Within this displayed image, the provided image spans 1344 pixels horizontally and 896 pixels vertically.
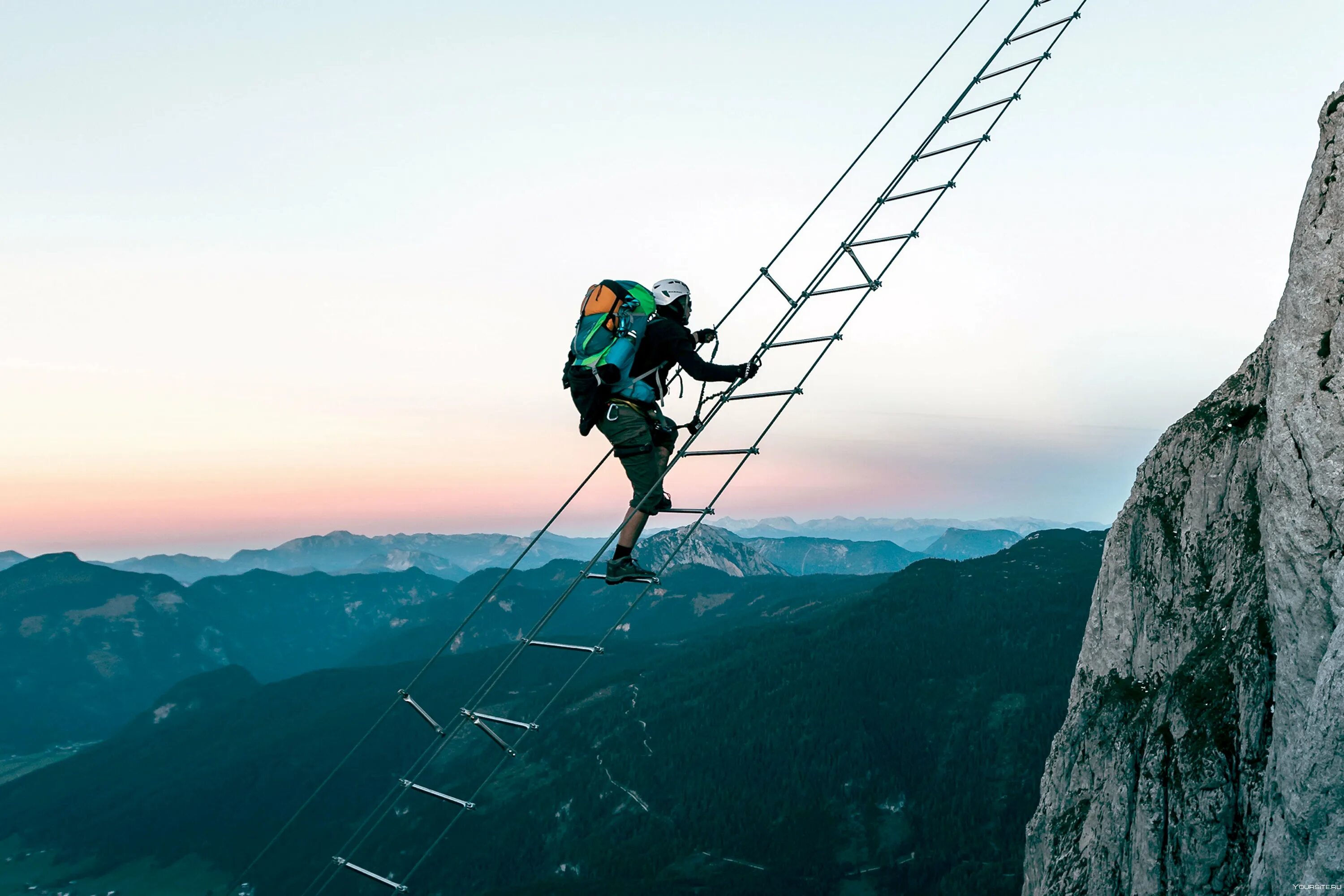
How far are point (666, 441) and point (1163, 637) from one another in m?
23.2

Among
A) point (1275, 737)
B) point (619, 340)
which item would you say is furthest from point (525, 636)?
point (1275, 737)

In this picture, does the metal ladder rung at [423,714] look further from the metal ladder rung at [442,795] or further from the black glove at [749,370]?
the black glove at [749,370]

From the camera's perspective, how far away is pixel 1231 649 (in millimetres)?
24641

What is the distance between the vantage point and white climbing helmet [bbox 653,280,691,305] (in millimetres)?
17438

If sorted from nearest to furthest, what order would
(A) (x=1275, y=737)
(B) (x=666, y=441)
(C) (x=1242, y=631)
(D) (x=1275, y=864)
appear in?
(D) (x=1275, y=864) → (B) (x=666, y=441) → (A) (x=1275, y=737) → (C) (x=1242, y=631)

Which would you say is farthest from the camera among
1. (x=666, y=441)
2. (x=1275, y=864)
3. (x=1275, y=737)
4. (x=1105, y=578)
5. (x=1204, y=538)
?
(x=1105, y=578)

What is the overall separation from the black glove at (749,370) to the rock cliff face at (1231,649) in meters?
10.9

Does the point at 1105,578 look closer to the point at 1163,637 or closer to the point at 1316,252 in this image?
the point at 1163,637

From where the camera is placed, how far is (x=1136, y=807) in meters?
27.5

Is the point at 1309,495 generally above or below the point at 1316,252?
below

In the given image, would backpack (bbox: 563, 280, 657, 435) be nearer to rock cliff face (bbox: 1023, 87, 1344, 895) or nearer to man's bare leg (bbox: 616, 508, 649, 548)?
man's bare leg (bbox: 616, 508, 649, 548)

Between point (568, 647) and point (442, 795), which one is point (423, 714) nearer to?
point (568, 647)

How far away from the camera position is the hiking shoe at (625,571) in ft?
58.0

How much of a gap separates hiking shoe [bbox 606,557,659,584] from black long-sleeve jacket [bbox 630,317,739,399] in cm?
370
